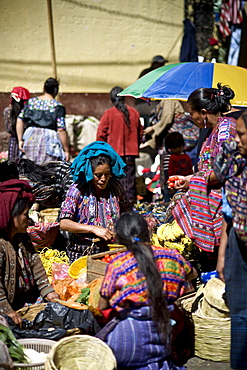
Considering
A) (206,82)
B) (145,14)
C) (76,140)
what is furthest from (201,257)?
(145,14)

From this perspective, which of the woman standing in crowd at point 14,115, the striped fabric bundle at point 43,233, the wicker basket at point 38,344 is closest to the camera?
the wicker basket at point 38,344

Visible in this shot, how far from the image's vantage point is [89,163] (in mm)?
4516

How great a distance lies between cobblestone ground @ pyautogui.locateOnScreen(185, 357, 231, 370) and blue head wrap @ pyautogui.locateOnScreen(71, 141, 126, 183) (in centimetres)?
178

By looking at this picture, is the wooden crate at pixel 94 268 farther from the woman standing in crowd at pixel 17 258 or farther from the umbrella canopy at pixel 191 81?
the umbrella canopy at pixel 191 81

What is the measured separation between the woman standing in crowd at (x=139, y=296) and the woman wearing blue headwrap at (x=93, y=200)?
1215mm

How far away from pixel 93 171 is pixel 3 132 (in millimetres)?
5627

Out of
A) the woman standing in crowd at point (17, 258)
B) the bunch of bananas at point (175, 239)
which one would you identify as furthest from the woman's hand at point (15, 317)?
the bunch of bananas at point (175, 239)

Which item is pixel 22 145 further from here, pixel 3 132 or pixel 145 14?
pixel 145 14

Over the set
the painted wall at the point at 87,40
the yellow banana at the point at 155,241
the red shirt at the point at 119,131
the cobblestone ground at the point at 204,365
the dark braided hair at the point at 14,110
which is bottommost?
the cobblestone ground at the point at 204,365

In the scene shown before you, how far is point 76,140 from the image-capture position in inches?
395

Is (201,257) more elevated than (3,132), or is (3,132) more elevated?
(3,132)

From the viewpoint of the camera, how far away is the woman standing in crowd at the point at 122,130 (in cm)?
778

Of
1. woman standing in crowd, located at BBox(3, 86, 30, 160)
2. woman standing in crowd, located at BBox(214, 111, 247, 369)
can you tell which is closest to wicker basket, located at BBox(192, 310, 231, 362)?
woman standing in crowd, located at BBox(214, 111, 247, 369)

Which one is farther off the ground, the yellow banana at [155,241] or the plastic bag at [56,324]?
the yellow banana at [155,241]
